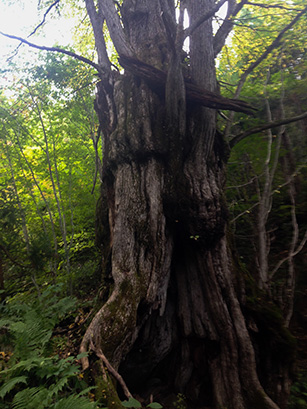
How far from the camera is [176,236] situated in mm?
3826

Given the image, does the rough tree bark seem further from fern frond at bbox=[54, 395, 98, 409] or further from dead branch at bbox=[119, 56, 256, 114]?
fern frond at bbox=[54, 395, 98, 409]

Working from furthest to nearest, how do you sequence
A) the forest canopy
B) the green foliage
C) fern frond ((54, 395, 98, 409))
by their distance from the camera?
the forest canopy
the green foliage
fern frond ((54, 395, 98, 409))

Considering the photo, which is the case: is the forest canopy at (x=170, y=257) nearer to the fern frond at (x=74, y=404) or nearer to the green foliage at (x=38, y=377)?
the green foliage at (x=38, y=377)

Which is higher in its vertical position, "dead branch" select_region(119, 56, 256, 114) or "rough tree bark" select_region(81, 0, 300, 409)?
"dead branch" select_region(119, 56, 256, 114)

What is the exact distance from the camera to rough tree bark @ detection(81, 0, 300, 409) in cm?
326

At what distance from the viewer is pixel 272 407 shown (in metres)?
2.92

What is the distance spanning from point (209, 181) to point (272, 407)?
301cm

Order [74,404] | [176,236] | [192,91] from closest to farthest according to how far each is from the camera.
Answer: [74,404]
[192,91]
[176,236]

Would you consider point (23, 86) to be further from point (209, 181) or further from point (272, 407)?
point (272, 407)

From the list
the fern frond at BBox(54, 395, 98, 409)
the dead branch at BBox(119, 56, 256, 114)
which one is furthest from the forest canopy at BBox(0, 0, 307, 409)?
the fern frond at BBox(54, 395, 98, 409)

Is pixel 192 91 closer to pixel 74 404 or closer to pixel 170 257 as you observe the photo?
pixel 170 257


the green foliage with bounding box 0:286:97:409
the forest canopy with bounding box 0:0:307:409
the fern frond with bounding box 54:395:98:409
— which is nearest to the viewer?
the fern frond with bounding box 54:395:98:409

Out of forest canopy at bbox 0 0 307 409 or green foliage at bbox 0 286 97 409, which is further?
forest canopy at bbox 0 0 307 409

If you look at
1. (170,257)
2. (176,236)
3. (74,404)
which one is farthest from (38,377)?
(176,236)
